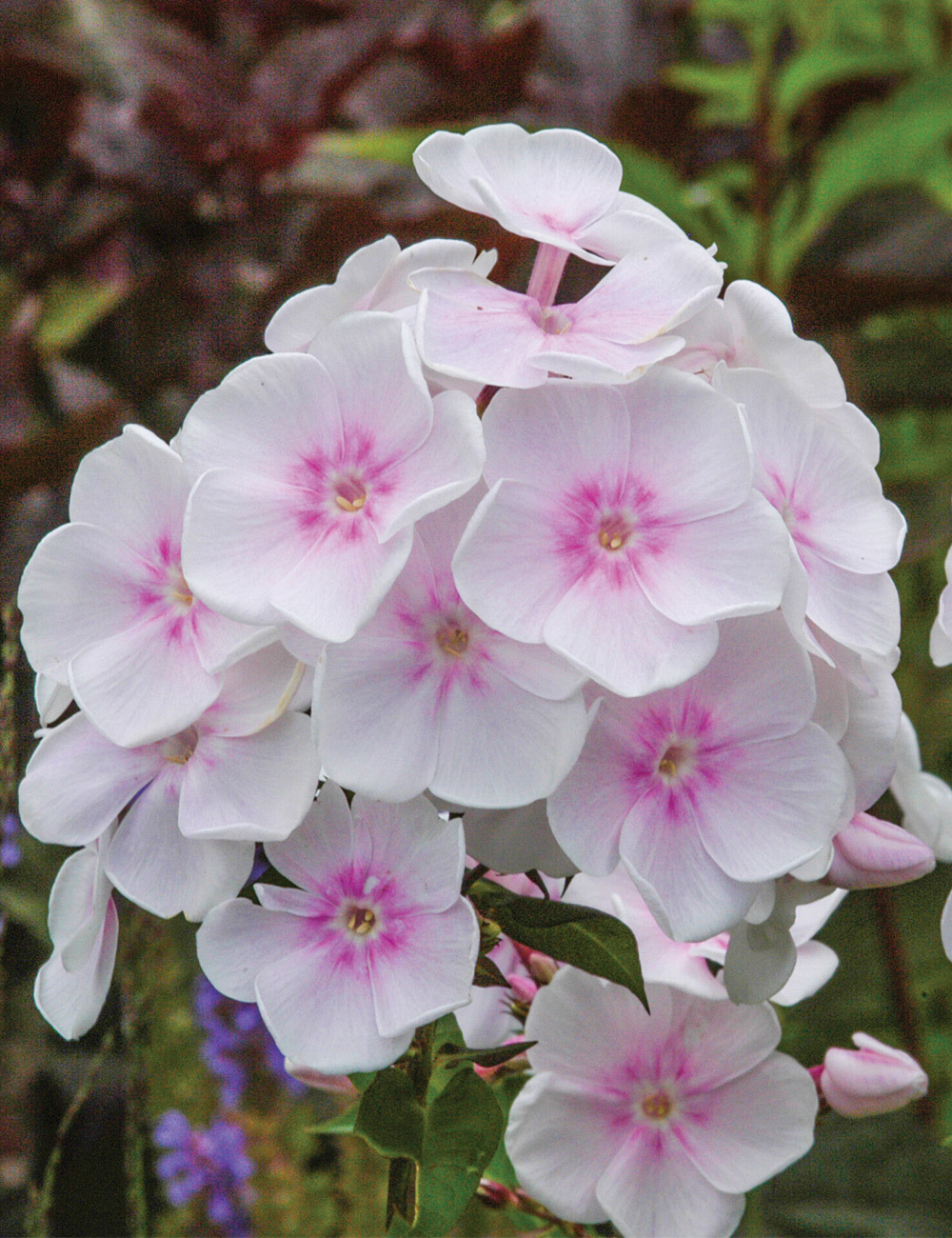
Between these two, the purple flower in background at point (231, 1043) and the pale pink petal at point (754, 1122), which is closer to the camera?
the pale pink petal at point (754, 1122)

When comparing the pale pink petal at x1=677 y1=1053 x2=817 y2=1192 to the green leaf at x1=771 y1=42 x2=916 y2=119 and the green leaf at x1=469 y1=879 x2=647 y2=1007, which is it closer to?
the green leaf at x1=469 y1=879 x2=647 y2=1007

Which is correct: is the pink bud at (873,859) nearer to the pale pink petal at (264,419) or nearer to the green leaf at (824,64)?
the pale pink petal at (264,419)

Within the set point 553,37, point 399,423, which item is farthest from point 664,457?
point 553,37

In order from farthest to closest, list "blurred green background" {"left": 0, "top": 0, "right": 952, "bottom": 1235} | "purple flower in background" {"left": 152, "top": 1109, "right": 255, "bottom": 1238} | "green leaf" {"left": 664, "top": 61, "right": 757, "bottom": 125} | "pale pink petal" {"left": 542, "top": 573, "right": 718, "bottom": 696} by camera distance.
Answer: "green leaf" {"left": 664, "top": 61, "right": 757, "bottom": 125} → "blurred green background" {"left": 0, "top": 0, "right": 952, "bottom": 1235} → "purple flower in background" {"left": 152, "top": 1109, "right": 255, "bottom": 1238} → "pale pink petal" {"left": 542, "top": 573, "right": 718, "bottom": 696}

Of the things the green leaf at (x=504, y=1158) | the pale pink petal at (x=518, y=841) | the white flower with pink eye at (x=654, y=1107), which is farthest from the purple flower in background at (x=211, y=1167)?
the pale pink petal at (x=518, y=841)

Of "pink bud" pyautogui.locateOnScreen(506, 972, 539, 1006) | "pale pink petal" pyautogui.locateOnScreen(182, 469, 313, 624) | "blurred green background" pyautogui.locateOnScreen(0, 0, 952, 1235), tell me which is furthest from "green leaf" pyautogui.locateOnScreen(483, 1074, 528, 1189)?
"blurred green background" pyautogui.locateOnScreen(0, 0, 952, 1235)
